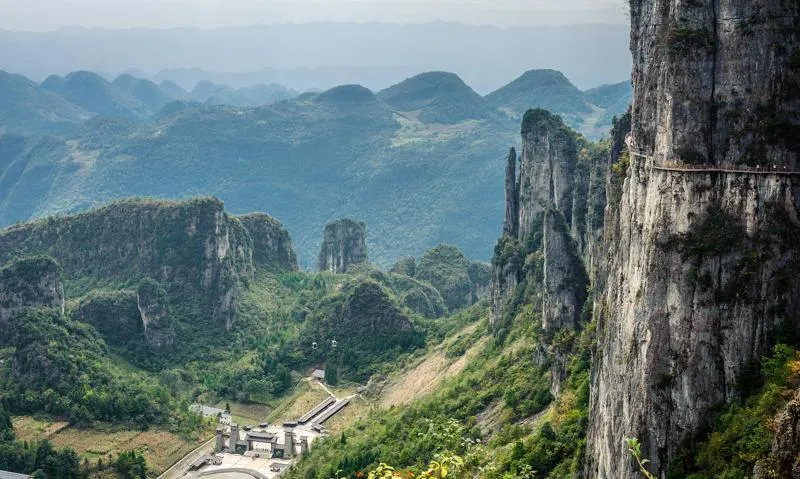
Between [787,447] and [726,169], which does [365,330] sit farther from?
[787,447]

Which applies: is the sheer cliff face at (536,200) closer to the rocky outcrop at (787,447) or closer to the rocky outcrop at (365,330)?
the rocky outcrop at (365,330)

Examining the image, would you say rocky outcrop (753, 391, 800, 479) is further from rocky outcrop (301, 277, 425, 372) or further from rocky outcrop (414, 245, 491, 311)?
rocky outcrop (414, 245, 491, 311)

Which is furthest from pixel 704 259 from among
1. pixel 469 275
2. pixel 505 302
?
pixel 469 275

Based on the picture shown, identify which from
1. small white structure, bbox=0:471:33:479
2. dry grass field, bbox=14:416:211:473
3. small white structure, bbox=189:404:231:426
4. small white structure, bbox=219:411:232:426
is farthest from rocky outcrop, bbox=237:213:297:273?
small white structure, bbox=0:471:33:479

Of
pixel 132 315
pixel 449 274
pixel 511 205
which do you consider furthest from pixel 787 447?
pixel 449 274

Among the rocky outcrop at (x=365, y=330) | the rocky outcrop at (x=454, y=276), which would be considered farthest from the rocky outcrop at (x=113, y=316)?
the rocky outcrop at (x=454, y=276)
